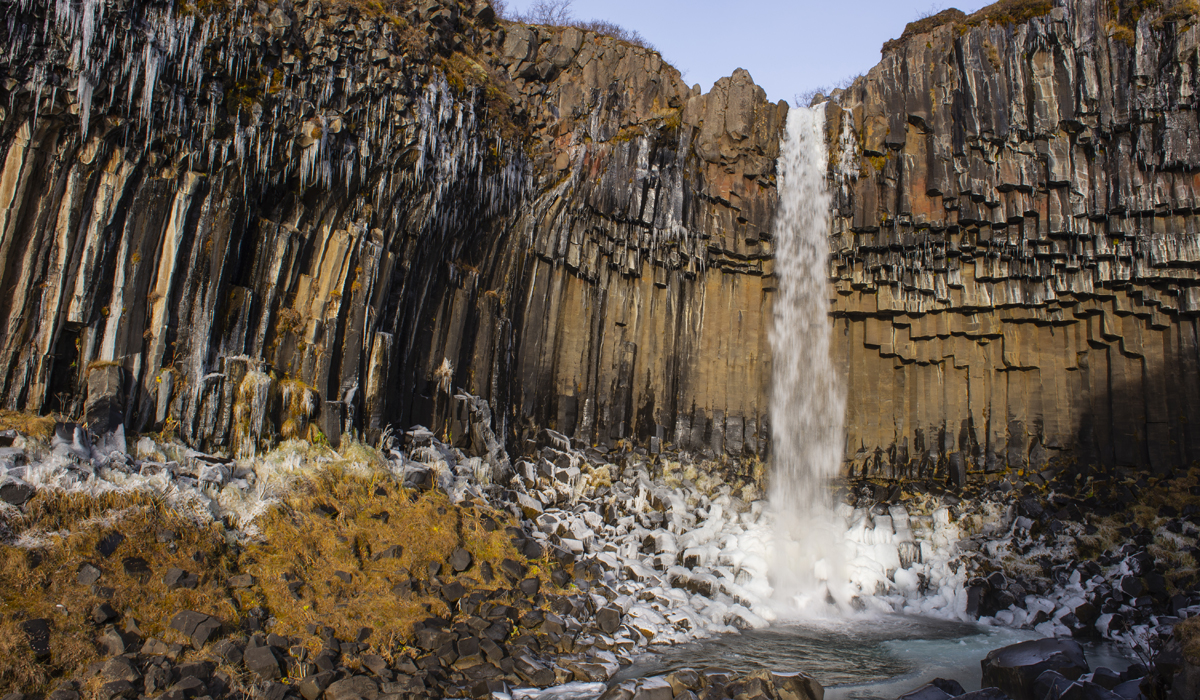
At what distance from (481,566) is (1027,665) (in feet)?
24.2

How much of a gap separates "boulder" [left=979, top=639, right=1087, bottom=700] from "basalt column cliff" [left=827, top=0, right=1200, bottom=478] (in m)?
8.89

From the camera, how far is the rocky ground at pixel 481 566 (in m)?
7.71

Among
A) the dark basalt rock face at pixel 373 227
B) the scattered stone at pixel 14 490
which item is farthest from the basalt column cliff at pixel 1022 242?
the scattered stone at pixel 14 490

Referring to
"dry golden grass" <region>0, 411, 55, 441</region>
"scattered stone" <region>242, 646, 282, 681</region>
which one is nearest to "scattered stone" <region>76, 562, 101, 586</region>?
"scattered stone" <region>242, 646, 282, 681</region>

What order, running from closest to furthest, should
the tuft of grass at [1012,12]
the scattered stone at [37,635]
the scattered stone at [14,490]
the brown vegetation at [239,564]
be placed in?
the scattered stone at [37,635]
the brown vegetation at [239,564]
the scattered stone at [14,490]
the tuft of grass at [1012,12]

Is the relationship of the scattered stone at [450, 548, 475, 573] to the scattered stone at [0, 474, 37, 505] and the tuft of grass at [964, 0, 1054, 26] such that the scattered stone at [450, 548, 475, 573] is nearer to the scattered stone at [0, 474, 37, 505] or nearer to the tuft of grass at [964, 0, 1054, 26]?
the scattered stone at [0, 474, 37, 505]

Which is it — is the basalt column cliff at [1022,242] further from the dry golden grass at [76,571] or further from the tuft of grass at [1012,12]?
the dry golden grass at [76,571]

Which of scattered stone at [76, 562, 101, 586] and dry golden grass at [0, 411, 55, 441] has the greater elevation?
dry golden grass at [0, 411, 55, 441]

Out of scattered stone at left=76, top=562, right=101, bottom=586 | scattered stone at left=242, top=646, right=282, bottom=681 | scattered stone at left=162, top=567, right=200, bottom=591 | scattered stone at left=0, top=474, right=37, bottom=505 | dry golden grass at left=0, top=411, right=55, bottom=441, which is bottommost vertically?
scattered stone at left=242, top=646, right=282, bottom=681

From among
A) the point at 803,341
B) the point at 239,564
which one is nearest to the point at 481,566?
the point at 239,564

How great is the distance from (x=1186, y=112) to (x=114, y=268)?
20577mm

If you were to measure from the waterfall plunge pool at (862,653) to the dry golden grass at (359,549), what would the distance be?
3148mm

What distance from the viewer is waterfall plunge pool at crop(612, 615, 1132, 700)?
9.37 meters

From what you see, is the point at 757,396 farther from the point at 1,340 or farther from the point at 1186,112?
the point at 1,340
